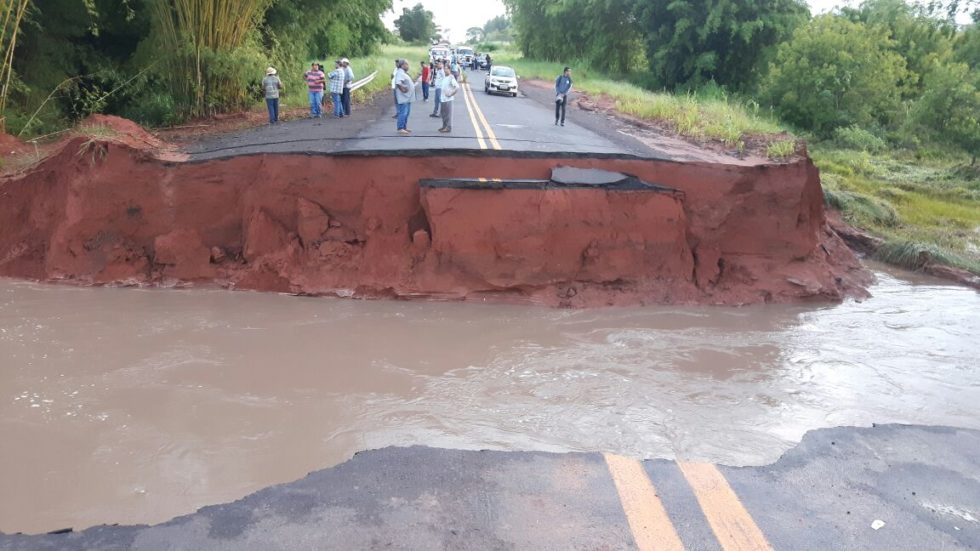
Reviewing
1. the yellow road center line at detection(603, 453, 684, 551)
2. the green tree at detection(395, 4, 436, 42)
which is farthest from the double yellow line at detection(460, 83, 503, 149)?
the green tree at detection(395, 4, 436, 42)

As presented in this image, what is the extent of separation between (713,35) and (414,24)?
2321 inches

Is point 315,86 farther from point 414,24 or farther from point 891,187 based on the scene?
point 414,24

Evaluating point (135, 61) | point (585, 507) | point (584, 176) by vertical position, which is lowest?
point (585, 507)

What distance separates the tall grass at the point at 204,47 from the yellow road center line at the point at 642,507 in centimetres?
1267

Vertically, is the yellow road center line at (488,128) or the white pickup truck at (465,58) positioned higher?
the white pickup truck at (465,58)

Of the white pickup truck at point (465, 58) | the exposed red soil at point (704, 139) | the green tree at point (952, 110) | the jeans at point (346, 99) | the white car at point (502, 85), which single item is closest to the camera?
the exposed red soil at point (704, 139)

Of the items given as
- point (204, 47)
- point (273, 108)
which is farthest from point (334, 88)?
point (204, 47)

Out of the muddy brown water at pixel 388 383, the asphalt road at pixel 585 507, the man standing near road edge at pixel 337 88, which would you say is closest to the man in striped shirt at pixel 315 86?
the man standing near road edge at pixel 337 88

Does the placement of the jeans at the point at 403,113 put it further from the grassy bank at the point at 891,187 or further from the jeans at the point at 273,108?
the grassy bank at the point at 891,187

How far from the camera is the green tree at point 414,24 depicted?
86062 mm

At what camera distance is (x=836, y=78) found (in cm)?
2706

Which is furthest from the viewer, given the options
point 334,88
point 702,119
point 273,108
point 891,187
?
point 891,187

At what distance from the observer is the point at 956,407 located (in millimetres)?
6770

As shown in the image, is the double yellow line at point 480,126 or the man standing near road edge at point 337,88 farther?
the man standing near road edge at point 337,88
